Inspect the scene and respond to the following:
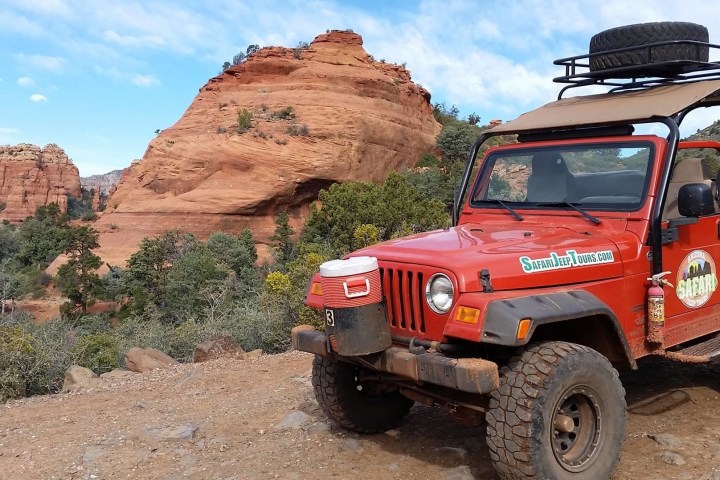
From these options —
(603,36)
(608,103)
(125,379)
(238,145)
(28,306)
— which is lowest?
(28,306)

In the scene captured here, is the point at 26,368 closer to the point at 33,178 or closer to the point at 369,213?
the point at 369,213

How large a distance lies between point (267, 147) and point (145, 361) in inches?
1319

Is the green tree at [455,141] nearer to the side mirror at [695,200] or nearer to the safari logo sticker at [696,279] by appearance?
the safari logo sticker at [696,279]

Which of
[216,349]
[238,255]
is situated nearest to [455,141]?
[238,255]

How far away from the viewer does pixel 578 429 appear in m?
3.58

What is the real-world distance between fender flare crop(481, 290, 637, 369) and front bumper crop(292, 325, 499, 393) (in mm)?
152

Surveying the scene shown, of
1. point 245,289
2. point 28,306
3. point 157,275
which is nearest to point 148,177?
point 28,306

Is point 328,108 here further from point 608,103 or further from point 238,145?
point 608,103

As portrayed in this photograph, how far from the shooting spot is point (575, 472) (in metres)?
3.41

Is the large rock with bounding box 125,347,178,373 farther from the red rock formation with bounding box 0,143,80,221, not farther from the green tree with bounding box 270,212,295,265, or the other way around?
the red rock formation with bounding box 0,143,80,221

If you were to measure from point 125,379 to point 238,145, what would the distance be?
34.8 metres

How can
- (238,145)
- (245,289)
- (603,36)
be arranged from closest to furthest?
(603,36) → (245,289) → (238,145)

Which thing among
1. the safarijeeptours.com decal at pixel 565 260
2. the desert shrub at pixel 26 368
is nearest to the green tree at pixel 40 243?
the desert shrub at pixel 26 368

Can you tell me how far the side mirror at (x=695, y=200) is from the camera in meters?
3.97
